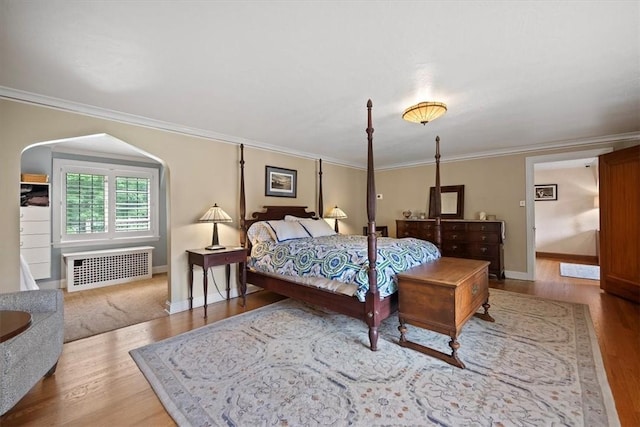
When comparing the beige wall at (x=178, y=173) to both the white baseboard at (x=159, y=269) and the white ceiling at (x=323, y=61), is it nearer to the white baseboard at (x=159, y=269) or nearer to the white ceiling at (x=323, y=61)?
the white ceiling at (x=323, y=61)

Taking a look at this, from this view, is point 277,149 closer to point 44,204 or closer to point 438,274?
point 438,274

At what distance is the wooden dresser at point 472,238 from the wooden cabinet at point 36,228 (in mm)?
6255

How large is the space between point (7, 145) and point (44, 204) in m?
2.18

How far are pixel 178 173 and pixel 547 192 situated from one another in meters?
8.11

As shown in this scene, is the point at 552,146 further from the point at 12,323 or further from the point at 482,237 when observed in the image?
→ the point at 12,323

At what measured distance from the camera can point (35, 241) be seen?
13.3 ft

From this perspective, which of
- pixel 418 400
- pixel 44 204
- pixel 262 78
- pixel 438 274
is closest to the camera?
pixel 418 400

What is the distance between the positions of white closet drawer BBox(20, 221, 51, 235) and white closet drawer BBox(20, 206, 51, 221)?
0.06 m

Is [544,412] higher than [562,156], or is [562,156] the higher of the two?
[562,156]

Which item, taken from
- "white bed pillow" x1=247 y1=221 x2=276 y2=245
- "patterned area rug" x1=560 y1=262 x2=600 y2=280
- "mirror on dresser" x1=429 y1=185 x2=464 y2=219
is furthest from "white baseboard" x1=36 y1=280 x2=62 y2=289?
"patterned area rug" x1=560 y1=262 x2=600 y2=280

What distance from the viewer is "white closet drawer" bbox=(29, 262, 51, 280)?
4.05m

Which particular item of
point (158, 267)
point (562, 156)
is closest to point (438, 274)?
point (562, 156)

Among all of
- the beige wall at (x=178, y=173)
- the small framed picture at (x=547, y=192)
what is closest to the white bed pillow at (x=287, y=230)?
the beige wall at (x=178, y=173)

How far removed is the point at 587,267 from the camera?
556 centimetres
